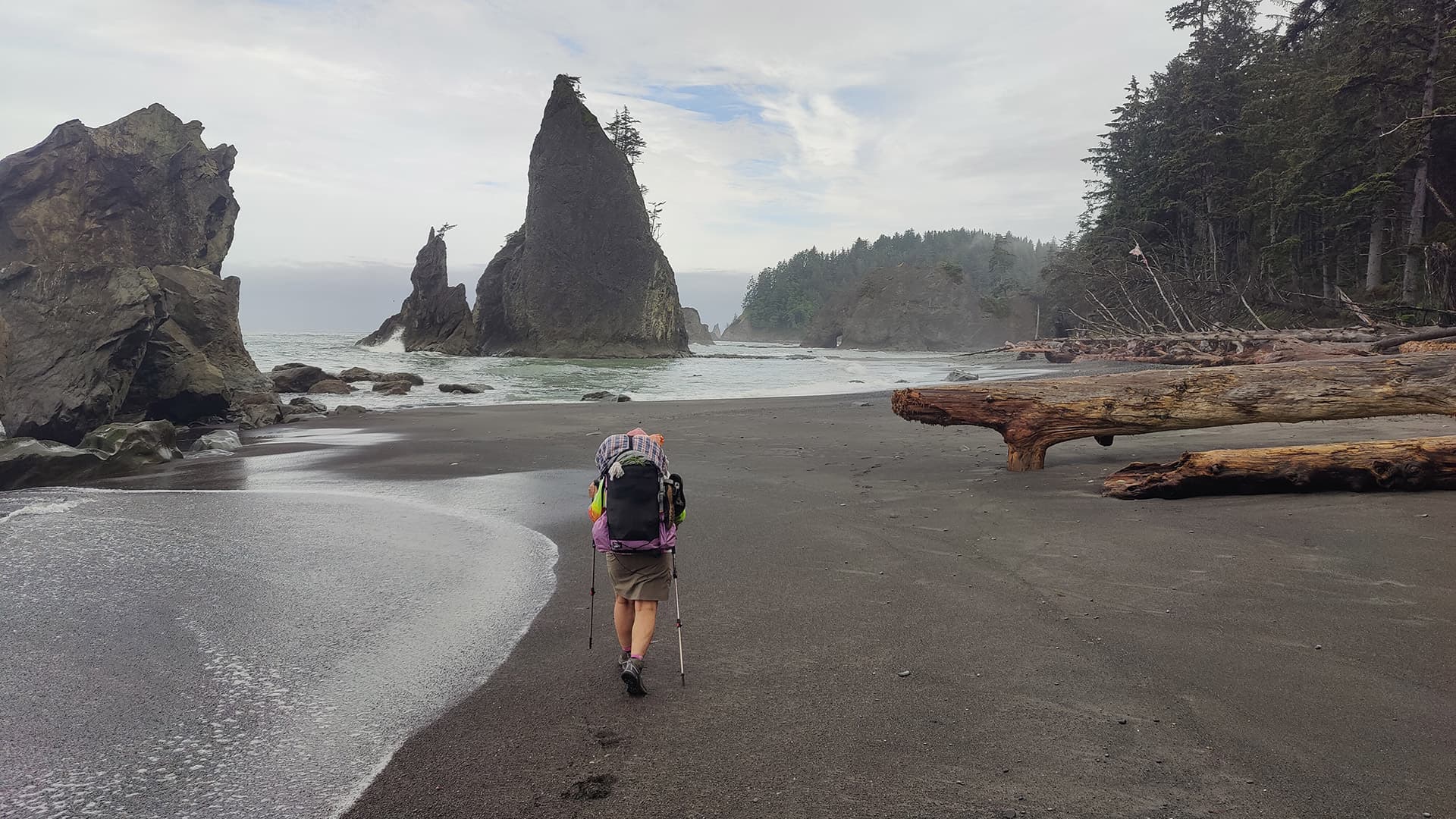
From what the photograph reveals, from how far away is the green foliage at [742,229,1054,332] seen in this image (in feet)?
527

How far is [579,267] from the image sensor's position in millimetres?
64688

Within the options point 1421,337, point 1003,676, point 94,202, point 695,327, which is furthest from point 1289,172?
point 695,327

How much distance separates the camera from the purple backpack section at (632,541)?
12.6 feet

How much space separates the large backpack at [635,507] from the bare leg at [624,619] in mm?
306

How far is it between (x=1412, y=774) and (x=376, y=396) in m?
24.6

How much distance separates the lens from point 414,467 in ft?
34.5

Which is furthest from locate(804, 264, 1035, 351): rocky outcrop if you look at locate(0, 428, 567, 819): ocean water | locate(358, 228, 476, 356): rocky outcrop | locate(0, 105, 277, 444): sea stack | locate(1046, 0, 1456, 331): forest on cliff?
locate(0, 428, 567, 819): ocean water

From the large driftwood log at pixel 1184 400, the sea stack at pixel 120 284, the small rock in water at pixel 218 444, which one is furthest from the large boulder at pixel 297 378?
the large driftwood log at pixel 1184 400

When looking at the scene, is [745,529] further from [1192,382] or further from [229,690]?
[1192,382]

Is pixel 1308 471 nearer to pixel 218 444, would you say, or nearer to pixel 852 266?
pixel 218 444

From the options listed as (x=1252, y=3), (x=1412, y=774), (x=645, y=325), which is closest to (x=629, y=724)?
(x=1412, y=774)

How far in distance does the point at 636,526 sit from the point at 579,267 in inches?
2496

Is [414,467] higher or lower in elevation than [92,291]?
lower

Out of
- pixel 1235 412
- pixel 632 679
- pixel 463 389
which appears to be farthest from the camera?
pixel 463 389
